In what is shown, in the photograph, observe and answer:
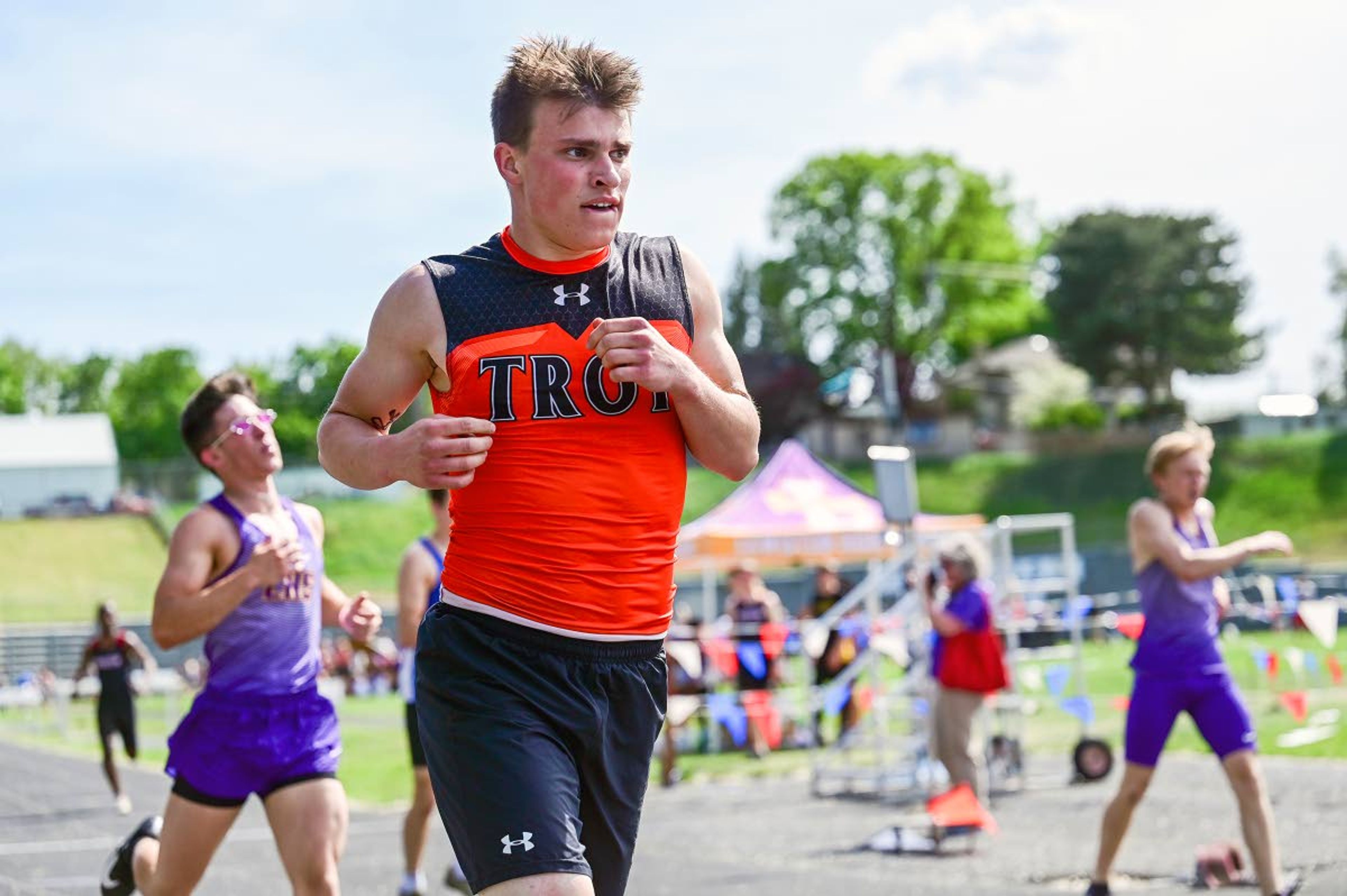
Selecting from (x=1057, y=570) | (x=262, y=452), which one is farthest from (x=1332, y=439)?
(x=262, y=452)

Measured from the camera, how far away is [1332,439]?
2534 inches

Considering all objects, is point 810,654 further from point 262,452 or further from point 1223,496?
point 1223,496

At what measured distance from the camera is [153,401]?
4286 inches

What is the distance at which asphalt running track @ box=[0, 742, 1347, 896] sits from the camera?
29.1 ft

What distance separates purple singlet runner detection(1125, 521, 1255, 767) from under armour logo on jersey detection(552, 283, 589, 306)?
453 cm

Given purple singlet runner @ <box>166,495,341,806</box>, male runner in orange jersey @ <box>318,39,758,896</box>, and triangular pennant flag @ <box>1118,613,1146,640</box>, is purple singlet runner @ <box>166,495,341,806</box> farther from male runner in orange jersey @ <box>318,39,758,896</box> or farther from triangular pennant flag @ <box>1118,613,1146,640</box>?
triangular pennant flag @ <box>1118,613,1146,640</box>

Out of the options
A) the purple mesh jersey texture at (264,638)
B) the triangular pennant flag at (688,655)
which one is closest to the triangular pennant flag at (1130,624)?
A: the triangular pennant flag at (688,655)

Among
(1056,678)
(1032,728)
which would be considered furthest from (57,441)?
(1056,678)

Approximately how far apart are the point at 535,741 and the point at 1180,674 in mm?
4601

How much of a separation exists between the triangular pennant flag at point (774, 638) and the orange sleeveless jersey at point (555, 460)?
13053 mm

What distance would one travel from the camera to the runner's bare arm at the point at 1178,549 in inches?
279

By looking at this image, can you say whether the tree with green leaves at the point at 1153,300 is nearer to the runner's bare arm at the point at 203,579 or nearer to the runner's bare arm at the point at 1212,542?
the runner's bare arm at the point at 1212,542

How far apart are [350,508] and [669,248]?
6260cm

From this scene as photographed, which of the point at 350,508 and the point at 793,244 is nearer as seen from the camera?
the point at 350,508
